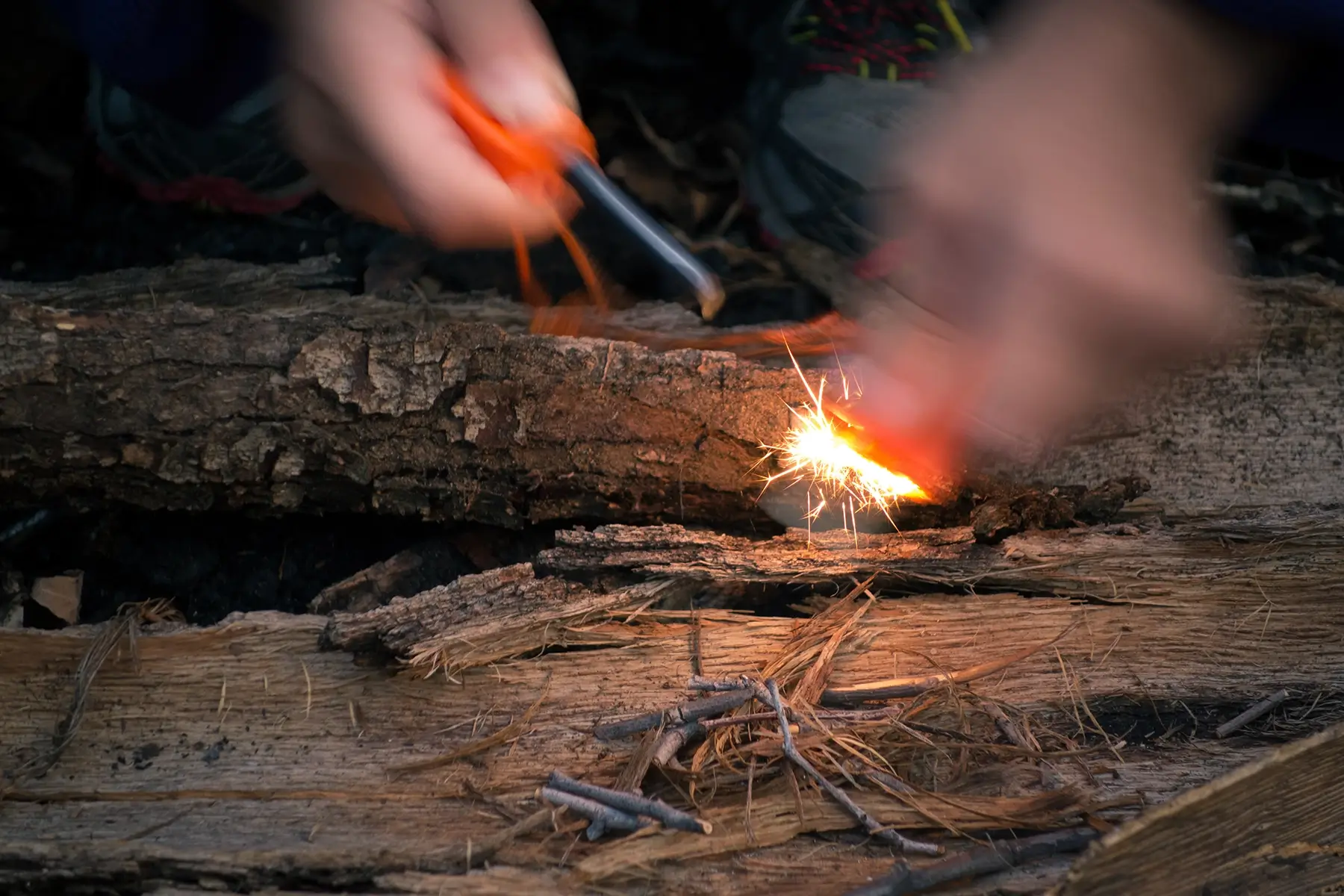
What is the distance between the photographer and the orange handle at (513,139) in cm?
157

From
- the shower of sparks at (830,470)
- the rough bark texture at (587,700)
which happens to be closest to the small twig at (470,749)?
the rough bark texture at (587,700)

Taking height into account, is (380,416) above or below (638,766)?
above

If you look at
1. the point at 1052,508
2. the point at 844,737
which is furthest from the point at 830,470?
the point at 844,737

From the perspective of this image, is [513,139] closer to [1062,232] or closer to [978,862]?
[1062,232]

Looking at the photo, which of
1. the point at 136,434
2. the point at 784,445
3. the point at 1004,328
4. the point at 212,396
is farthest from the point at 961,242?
the point at 136,434

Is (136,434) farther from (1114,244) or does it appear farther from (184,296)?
(1114,244)

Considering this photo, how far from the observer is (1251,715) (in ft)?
5.01

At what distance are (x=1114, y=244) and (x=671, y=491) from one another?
1.00 metres

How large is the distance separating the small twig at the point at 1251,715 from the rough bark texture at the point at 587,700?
0.06 feet

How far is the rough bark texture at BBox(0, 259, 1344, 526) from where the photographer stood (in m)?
1.79

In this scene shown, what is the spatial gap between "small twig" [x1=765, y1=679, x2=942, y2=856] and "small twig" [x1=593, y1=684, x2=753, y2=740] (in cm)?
6

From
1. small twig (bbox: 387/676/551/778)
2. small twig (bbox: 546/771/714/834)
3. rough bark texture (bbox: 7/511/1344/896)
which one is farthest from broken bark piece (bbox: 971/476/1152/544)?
small twig (bbox: 387/676/551/778)

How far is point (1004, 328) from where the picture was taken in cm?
187

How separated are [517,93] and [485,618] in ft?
2.94
